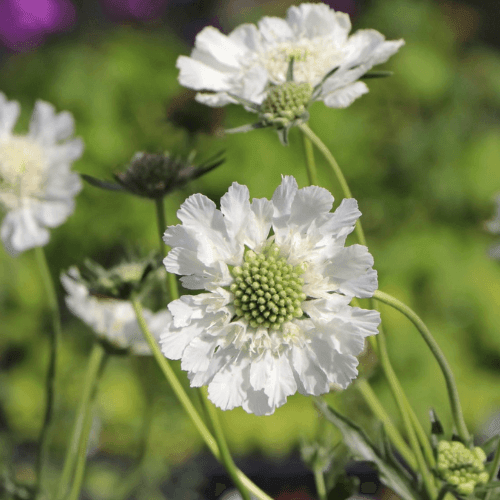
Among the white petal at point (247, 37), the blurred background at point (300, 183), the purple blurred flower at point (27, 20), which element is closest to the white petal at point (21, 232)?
the white petal at point (247, 37)

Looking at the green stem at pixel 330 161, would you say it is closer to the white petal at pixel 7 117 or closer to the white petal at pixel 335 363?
the white petal at pixel 335 363

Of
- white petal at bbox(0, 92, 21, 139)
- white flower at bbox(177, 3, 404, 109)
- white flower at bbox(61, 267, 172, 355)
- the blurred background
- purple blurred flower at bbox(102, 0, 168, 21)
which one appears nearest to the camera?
white flower at bbox(177, 3, 404, 109)

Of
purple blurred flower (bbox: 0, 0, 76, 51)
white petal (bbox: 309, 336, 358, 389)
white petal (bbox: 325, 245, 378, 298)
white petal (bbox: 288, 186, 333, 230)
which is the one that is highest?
white petal (bbox: 288, 186, 333, 230)

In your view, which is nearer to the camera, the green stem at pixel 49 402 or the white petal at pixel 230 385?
the white petal at pixel 230 385

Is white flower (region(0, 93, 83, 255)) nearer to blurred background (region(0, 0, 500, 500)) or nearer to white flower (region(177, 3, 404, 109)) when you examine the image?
white flower (region(177, 3, 404, 109))

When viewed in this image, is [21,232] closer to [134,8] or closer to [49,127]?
[49,127]

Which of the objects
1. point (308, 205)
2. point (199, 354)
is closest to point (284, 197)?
point (308, 205)

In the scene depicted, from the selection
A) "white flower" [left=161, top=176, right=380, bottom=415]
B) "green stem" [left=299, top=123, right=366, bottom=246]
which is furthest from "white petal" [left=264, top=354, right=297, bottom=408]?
"green stem" [left=299, top=123, right=366, bottom=246]
